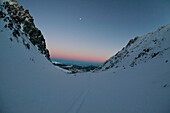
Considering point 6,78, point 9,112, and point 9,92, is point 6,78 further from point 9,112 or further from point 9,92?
point 9,112

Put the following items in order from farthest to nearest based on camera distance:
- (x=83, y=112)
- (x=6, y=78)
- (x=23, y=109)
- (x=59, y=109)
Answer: (x=6, y=78) < (x=59, y=109) < (x=83, y=112) < (x=23, y=109)

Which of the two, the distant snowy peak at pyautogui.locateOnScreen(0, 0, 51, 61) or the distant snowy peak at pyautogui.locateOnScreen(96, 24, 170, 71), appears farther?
the distant snowy peak at pyautogui.locateOnScreen(96, 24, 170, 71)

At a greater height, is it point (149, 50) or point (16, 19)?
point (16, 19)

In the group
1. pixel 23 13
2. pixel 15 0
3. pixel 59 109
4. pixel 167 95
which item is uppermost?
pixel 15 0

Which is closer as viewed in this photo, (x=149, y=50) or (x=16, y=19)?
(x=149, y=50)

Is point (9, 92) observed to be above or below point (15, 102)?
above

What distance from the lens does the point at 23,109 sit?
356cm

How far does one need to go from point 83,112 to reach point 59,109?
4.74ft

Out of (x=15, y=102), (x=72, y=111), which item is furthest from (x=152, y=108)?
(x=15, y=102)

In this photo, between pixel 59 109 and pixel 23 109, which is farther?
pixel 59 109

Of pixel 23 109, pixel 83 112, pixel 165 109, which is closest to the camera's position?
pixel 165 109

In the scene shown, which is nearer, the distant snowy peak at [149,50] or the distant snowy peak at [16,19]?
the distant snowy peak at [16,19]

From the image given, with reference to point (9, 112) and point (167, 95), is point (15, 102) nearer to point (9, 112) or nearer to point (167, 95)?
point (9, 112)

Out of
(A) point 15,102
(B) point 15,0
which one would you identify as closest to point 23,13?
(B) point 15,0
